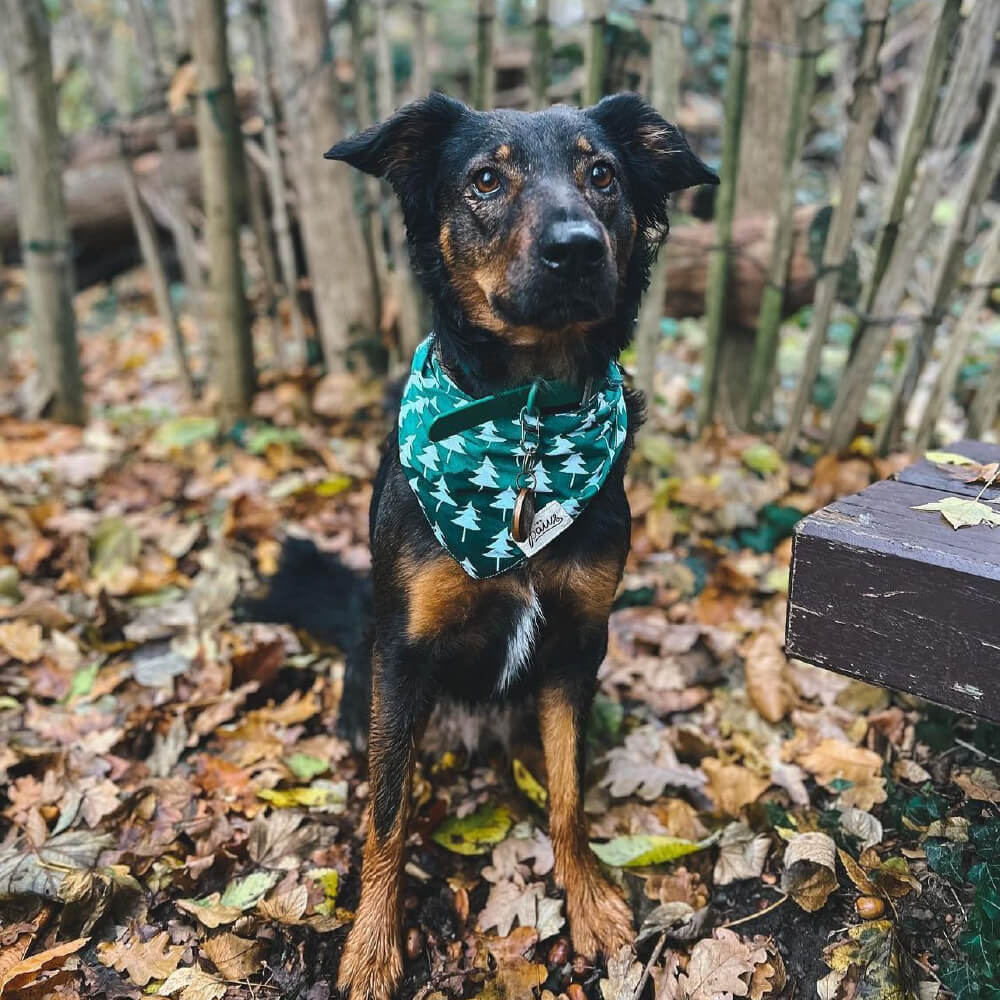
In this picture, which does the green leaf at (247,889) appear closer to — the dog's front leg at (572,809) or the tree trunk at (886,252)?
the dog's front leg at (572,809)

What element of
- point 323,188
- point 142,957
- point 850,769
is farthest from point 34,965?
point 323,188

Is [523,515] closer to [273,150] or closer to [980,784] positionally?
[980,784]

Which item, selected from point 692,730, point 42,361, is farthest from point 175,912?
point 42,361

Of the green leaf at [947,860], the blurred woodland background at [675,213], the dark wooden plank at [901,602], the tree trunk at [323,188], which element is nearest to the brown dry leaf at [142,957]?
the dark wooden plank at [901,602]

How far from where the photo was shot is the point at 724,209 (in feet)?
13.3

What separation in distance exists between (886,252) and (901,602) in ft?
8.26

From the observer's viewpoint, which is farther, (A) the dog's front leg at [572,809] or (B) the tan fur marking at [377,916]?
(A) the dog's front leg at [572,809]

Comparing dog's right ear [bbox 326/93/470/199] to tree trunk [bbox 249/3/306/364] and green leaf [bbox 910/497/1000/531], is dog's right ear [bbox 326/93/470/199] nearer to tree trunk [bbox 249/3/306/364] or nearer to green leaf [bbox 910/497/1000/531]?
green leaf [bbox 910/497/1000/531]

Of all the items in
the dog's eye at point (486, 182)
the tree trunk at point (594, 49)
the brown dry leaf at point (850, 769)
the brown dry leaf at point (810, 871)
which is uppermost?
the tree trunk at point (594, 49)

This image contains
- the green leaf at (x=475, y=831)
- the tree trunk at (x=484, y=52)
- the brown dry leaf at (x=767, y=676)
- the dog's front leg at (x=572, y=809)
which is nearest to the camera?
the dog's front leg at (x=572, y=809)

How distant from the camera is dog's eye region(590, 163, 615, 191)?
2244 mm

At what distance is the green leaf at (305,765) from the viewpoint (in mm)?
2830

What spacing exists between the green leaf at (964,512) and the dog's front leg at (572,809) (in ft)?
3.40

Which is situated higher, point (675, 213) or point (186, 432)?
point (675, 213)
